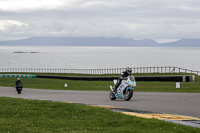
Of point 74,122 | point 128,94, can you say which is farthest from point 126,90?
point 74,122

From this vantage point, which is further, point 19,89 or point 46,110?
point 19,89

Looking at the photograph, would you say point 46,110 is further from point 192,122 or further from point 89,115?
point 192,122

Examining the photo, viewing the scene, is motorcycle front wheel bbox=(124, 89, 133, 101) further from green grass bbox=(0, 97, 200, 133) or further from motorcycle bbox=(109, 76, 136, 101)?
Answer: green grass bbox=(0, 97, 200, 133)

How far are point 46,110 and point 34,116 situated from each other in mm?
1339

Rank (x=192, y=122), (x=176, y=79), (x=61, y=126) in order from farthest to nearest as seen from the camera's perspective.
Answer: (x=176, y=79) → (x=192, y=122) → (x=61, y=126)

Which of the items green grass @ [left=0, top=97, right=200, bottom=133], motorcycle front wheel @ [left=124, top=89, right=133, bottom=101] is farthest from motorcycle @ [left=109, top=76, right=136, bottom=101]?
green grass @ [left=0, top=97, right=200, bottom=133]

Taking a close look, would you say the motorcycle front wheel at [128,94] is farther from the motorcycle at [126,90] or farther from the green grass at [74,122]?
the green grass at [74,122]

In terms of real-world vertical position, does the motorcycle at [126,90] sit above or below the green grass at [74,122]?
above

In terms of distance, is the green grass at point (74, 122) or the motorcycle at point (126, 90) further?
the motorcycle at point (126, 90)

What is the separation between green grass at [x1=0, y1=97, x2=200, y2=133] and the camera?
1006 centimetres

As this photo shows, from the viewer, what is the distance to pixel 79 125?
11.0m

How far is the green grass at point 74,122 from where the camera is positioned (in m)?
10.1

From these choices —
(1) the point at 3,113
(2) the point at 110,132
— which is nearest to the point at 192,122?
(2) the point at 110,132

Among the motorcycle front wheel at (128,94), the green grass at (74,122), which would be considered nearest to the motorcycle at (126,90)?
the motorcycle front wheel at (128,94)
